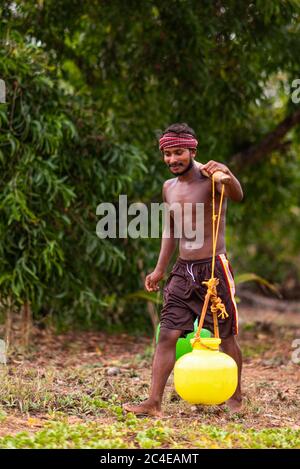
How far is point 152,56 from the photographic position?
8.39 meters

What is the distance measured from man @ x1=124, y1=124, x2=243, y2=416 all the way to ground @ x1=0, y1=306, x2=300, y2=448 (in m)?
0.24

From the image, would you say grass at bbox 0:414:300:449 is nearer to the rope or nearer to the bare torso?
the rope

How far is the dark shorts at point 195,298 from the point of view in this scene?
4855 millimetres

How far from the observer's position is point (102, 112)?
27.4 feet

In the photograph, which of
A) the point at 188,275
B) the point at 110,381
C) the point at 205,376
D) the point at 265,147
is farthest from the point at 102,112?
the point at 205,376

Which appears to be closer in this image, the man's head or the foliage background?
the man's head

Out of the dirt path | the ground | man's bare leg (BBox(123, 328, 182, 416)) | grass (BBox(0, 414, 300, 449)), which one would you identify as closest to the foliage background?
the dirt path

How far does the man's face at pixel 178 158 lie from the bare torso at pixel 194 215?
0.11m

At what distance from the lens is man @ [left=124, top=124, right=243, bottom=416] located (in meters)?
4.75

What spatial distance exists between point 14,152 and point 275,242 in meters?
8.43

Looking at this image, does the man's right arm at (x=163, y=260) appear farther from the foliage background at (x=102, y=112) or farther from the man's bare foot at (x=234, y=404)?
the foliage background at (x=102, y=112)

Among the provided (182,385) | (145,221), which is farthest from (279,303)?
(182,385)

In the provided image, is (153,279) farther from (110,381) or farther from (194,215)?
(110,381)

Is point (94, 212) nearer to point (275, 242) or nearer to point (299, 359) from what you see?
point (299, 359)
